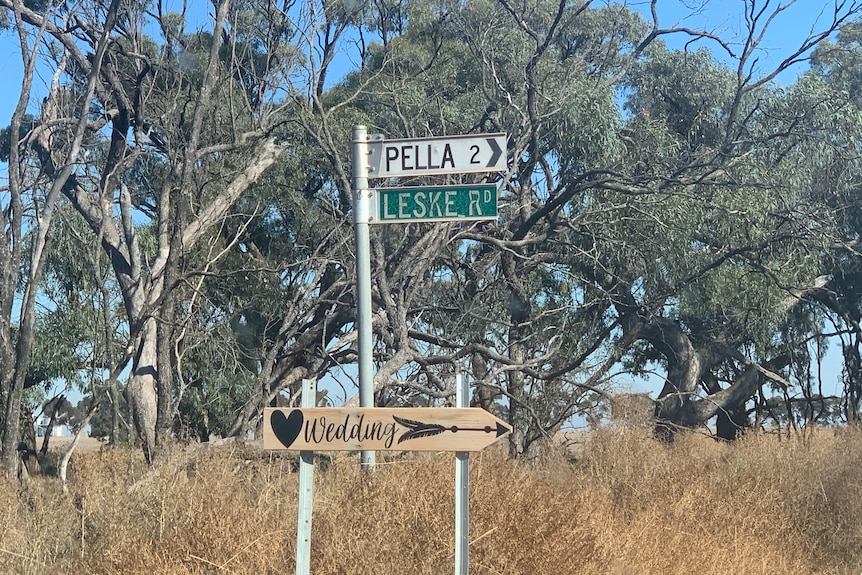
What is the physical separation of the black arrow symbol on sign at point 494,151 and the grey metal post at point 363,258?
2.85 ft

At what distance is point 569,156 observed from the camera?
1689cm

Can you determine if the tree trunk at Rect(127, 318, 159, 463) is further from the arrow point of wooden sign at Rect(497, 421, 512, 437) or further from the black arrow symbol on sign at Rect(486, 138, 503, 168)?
the arrow point of wooden sign at Rect(497, 421, 512, 437)

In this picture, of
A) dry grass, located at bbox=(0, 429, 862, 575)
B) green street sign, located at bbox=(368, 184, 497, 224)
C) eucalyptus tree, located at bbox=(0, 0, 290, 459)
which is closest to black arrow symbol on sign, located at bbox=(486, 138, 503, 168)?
green street sign, located at bbox=(368, 184, 497, 224)

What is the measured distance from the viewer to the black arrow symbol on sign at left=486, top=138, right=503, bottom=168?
6445 millimetres

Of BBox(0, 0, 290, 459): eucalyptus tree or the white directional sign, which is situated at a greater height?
BBox(0, 0, 290, 459): eucalyptus tree

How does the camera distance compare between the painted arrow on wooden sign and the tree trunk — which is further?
the tree trunk

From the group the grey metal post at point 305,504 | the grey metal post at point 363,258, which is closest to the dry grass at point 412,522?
the grey metal post at point 363,258

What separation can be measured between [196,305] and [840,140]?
40.7ft

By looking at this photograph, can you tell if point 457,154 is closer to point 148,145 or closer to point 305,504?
point 305,504

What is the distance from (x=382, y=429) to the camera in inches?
206

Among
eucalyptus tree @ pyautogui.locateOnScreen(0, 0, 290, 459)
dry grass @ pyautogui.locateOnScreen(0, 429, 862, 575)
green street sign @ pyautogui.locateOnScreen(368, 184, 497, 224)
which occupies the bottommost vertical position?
dry grass @ pyautogui.locateOnScreen(0, 429, 862, 575)

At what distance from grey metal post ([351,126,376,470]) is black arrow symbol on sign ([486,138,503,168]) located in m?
0.87

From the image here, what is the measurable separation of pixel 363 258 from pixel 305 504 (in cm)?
210

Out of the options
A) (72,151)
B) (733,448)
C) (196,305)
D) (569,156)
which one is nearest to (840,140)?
(569,156)
